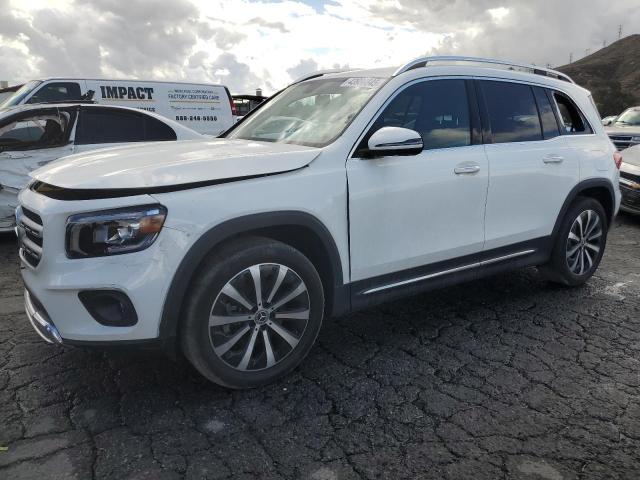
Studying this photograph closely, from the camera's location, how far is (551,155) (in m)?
4.12

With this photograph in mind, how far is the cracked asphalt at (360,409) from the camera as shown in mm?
2307

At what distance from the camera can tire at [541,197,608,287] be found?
4402 mm

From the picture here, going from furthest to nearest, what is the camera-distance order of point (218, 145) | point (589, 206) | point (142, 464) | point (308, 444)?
point (589, 206)
point (218, 145)
point (308, 444)
point (142, 464)

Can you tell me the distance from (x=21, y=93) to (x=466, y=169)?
7.97m

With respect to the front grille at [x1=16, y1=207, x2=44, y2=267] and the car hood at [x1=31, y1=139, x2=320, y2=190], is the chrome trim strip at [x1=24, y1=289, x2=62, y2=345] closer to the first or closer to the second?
the front grille at [x1=16, y1=207, x2=44, y2=267]

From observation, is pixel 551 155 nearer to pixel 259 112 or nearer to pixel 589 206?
pixel 589 206

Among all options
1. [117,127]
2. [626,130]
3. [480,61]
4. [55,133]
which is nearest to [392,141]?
[480,61]

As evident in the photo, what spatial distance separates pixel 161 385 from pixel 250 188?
1.19 m

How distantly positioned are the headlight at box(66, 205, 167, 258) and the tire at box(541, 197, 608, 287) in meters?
3.30

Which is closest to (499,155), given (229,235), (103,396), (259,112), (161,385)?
(259,112)

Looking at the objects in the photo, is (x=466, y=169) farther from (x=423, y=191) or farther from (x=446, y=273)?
(x=446, y=273)

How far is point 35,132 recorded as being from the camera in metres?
6.11

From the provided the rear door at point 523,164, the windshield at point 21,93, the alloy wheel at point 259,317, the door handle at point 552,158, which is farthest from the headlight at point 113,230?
the windshield at point 21,93

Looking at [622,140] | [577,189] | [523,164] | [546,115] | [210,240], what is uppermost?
[546,115]
